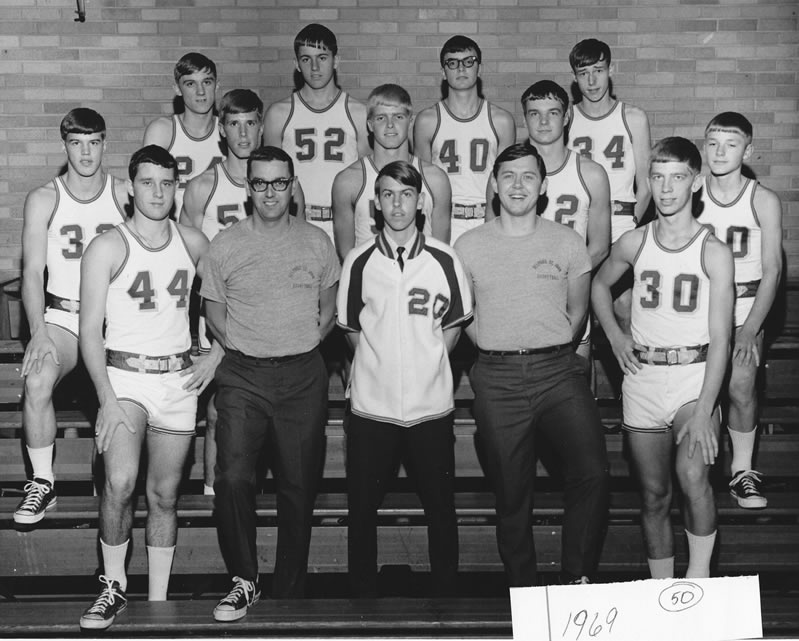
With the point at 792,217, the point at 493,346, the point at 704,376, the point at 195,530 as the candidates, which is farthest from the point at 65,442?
the point at 792,217

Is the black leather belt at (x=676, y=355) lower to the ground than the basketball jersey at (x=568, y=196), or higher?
lower

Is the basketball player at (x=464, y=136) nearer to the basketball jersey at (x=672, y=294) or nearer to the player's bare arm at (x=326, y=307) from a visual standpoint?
the player's bare arm at (x=326, y=307)

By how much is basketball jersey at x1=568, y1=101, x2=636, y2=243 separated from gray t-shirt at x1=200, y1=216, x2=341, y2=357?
5.76 ft

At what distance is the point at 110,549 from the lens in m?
3.51

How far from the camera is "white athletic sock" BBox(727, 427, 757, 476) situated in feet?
13.5

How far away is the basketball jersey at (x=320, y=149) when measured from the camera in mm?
4852

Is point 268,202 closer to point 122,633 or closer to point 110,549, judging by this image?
point 110,549

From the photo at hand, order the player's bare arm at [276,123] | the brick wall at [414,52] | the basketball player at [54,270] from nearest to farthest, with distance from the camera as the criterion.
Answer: the basketball player at [54,270] < the player's bare arm at [276,123] < the brick wall at [414,52]

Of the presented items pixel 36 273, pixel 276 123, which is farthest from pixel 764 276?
pixel 36 273

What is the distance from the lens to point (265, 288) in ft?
11.9

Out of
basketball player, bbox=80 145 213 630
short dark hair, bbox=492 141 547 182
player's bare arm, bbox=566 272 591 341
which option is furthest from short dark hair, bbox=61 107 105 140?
player's bare arm, bbox=566 272 591 341

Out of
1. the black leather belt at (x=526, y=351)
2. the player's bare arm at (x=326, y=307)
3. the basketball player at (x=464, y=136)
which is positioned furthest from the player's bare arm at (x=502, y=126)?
the black leather belt at (x=526, y=351)

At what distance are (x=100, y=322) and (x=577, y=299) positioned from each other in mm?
1811

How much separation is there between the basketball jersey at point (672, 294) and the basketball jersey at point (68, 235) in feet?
7.51
